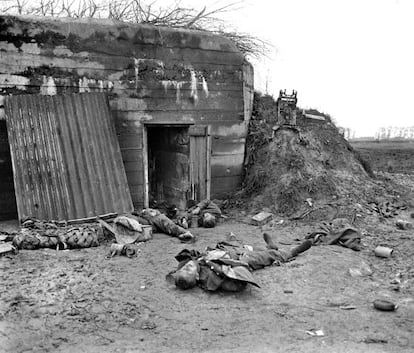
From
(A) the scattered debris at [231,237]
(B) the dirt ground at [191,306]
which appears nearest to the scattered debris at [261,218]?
(A) the scattered debris at [231,237]

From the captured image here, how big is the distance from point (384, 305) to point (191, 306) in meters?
2.09

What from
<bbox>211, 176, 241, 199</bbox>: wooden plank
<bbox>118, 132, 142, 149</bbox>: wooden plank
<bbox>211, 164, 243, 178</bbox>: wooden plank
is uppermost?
<bbox>118, 132, 142, 149</bbox>: wooden plank

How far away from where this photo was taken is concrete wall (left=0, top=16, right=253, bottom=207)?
757 centimetres

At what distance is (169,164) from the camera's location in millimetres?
9578

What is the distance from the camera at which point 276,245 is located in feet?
21.7

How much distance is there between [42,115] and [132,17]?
161 inches

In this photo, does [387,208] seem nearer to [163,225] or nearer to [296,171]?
[296,171]

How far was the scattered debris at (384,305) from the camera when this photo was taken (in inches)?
183

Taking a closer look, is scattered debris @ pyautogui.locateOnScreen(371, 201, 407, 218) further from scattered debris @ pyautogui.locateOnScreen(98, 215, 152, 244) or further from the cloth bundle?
the cloth bundle

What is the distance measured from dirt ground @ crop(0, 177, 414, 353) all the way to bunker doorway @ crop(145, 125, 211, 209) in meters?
2.65

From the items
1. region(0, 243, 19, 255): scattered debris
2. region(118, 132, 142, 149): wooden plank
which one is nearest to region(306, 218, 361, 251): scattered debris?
region(118, 132, 142, 149): wooden plank

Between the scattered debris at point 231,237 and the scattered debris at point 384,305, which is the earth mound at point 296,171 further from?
the scattered debris at point 384,305

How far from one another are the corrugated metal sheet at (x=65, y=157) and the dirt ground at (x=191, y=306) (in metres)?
1.10

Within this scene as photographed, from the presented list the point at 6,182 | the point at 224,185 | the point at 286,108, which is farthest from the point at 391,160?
the point at 6,182
